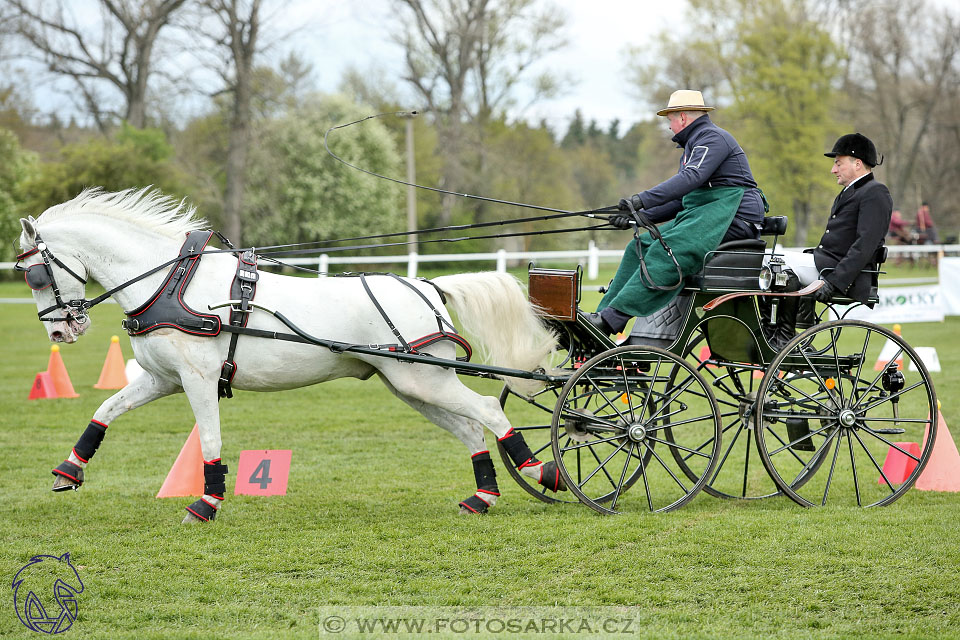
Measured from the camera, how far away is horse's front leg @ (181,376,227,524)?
5.23 metres

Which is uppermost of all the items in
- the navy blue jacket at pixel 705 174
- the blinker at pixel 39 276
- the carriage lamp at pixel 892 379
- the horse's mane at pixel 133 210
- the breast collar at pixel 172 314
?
the navy blue jacket at pixel 705 174

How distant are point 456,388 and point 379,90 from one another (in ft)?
129

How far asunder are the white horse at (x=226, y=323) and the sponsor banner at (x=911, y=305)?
1257cm

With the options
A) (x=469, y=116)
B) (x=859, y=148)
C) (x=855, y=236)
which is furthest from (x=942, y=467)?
(x=469, y=116)

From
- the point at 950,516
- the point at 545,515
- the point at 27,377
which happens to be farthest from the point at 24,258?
the point at 27,377

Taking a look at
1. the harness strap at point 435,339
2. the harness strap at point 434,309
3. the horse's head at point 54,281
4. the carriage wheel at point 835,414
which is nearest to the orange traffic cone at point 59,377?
the horse's head at point 54,281

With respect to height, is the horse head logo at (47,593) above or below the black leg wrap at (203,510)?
below

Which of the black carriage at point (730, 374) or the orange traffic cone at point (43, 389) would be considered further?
the orange traffic cone at point (43, 389)

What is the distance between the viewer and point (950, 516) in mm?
5164

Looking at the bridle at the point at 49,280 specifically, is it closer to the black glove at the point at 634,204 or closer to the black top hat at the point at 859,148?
the black glove at the point at 634,204

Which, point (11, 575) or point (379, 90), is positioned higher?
point (379, 90)

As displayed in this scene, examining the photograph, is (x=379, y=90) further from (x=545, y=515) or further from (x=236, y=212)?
(x=545, y=515)

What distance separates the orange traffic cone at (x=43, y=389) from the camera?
1034cm

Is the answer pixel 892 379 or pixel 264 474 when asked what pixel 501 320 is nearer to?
pixel 264 474
